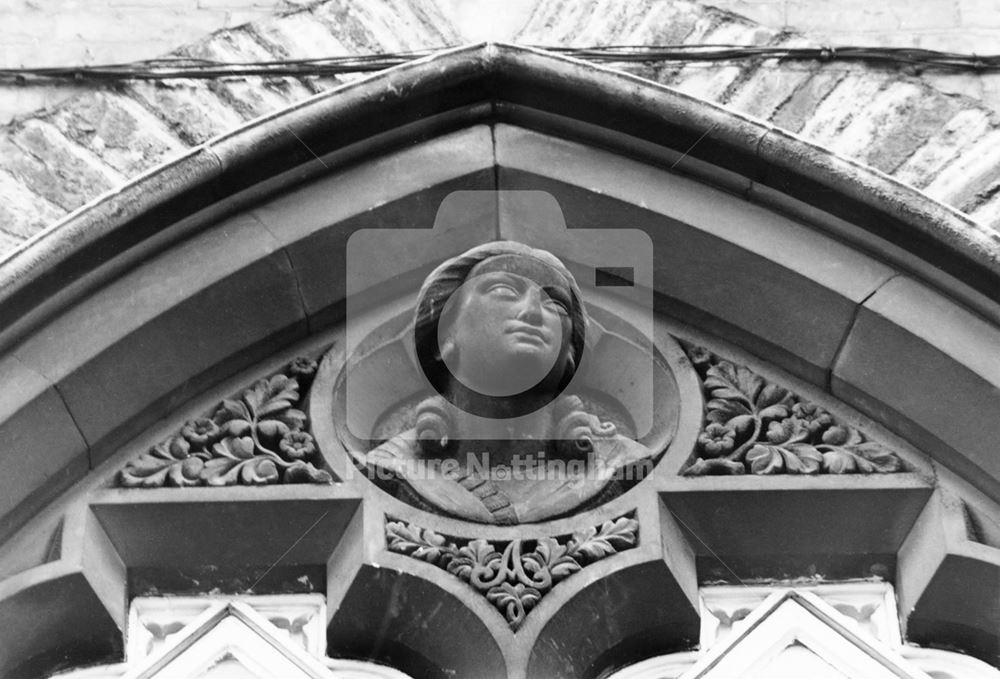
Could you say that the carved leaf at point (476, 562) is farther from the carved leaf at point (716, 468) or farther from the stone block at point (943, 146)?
the stone block at point (943, 146)

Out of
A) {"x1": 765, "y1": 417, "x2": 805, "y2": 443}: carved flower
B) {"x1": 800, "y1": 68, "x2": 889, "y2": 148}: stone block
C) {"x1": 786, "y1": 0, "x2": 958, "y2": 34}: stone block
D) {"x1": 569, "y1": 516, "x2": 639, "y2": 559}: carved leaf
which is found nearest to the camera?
{"x1": 569, "y1": 516, "x2": 639, "y2": 559}: carved leaf

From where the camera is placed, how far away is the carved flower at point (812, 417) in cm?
505

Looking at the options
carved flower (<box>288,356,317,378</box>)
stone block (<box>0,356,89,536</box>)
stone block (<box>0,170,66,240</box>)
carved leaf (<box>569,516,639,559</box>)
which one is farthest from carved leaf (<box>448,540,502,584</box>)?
stone block (<box>0,170,66,240</box>)

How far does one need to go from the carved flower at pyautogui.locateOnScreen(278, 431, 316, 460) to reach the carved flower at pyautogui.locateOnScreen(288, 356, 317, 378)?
0.22 m

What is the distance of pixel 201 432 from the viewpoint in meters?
5.09

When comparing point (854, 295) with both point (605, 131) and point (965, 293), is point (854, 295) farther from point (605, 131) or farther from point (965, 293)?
point (605, 131)

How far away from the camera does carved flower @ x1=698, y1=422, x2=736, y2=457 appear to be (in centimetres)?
497

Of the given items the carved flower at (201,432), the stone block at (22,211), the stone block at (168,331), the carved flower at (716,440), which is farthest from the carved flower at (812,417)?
the stone block at (22,211)

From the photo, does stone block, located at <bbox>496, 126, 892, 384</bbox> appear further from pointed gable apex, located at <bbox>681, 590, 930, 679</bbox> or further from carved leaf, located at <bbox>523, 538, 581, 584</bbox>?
carved leaf, located at <bbox>523, 538, 581, 584</bbox>

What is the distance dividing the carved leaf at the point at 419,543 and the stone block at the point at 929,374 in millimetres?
998

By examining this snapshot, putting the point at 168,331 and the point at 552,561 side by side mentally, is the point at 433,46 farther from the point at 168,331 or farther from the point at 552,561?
the point at 552,561

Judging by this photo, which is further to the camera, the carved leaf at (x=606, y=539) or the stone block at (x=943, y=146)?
the stone block at (x=943, y=146)

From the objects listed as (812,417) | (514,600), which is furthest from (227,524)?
(812,417)

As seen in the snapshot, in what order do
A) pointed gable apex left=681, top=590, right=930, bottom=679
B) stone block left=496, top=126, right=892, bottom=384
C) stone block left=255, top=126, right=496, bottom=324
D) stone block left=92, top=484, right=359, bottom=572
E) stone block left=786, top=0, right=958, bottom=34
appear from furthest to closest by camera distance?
stone block left=786, top=0, right=958, bottom=34 → stone block left=255, top=126, right=496, bottom=324 → stone block left=496, top=126, right=892, bottom=384 → stone block left=92, top=484, right=359, bottom=572 → pointed gable apex left=681, top=590, right=930, bottom=679
